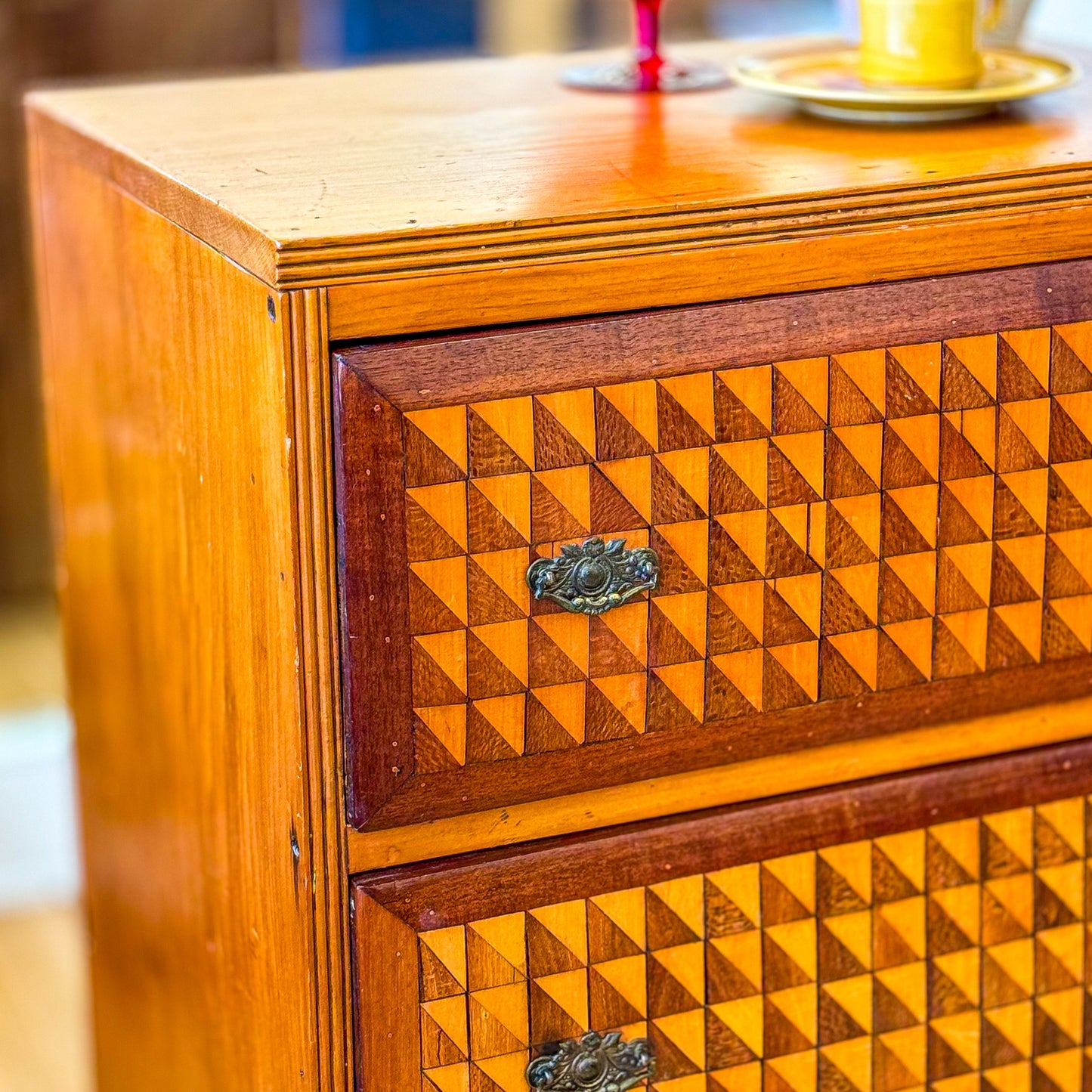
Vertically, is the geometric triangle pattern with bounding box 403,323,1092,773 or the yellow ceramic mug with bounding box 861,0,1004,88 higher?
the yellow ceramic mug with bounding box 861,0,1004,88

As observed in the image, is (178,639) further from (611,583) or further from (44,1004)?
(44,1004)

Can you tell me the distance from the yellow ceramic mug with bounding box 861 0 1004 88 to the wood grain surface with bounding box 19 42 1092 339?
3 cm

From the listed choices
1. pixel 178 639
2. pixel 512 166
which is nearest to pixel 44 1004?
pixel 178 639

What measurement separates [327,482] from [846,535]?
0.21m

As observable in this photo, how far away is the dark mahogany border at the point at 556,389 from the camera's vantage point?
575 mm

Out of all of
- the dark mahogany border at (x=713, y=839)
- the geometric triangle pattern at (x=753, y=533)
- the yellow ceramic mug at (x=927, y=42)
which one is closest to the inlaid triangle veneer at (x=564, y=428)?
the geometric triangle pattern at (x=753, y=533)

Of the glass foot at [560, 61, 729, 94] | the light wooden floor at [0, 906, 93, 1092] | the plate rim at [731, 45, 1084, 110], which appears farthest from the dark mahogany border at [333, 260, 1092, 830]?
the light wooden floor at [0, 906, 93, 1092]

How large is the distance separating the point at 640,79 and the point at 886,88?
6.2 inches

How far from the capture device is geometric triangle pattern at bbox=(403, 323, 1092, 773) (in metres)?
0.60

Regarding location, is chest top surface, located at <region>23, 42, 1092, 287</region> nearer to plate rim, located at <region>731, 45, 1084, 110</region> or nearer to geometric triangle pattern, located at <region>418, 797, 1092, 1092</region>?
plate rim, located at <region>731, 45, 1084, 110</region>

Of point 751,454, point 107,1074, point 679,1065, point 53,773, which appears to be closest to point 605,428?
point 751,454

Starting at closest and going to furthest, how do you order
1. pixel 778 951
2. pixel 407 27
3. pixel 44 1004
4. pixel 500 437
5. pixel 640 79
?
pixel 500 437 < pixel 778 951 < pixel 640 79 < pixel 44 1004 < pixel 407 27

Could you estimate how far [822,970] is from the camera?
0.71 metres

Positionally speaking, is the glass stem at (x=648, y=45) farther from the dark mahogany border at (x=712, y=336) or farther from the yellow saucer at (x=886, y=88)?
the dark mahogany border at (x=712, y=336)
